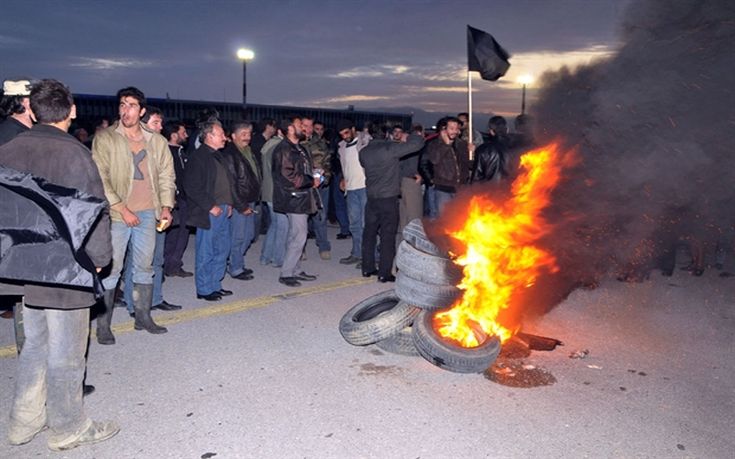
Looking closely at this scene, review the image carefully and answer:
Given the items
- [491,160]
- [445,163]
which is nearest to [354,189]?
[445,163]

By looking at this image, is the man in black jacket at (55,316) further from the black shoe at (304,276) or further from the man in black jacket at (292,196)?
the black shoe at (304,276)

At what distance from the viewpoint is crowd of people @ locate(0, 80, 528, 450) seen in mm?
3559

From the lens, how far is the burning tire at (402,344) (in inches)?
213

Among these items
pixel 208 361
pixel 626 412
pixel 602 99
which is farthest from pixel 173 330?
pixel 602 99

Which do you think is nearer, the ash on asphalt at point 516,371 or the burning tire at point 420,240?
the ash on asphalt at point 516,371

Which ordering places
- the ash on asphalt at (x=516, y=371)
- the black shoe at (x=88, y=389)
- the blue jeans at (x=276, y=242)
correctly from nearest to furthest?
1. the black shoe at (x=88, y=389)
2. the ash on asphalt at (x=516, y=371)
3. the blue jeans at (x=276, y=242)

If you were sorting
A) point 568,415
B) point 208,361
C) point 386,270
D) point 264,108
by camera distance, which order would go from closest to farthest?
point 568,415 < point 208,361 < point 386,270 < point 264,108

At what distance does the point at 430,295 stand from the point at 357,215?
174 inches

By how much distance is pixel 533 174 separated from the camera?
657 centimetres

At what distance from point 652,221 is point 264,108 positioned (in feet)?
85.8

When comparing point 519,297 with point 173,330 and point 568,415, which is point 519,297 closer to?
point 568,415

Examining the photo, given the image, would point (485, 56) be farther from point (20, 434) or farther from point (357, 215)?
point (20, 434)

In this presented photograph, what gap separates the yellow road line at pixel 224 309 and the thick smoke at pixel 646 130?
3.15m

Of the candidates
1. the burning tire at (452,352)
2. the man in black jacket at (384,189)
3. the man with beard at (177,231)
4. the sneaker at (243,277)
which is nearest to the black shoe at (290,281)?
the sneaker at (243,277)
